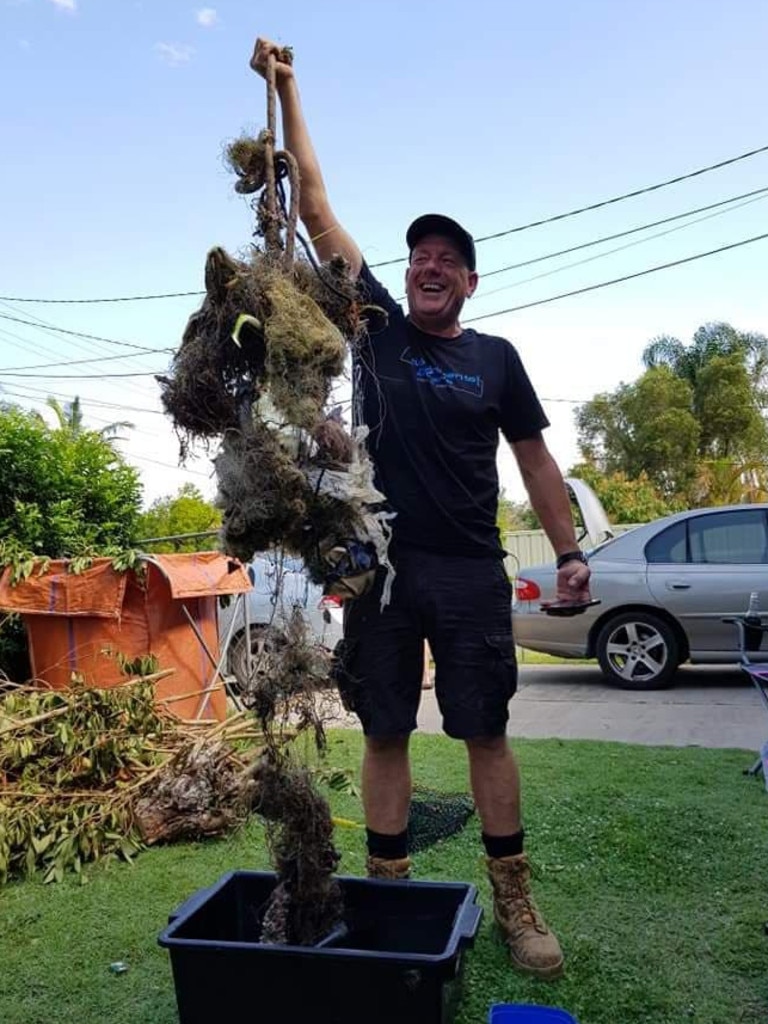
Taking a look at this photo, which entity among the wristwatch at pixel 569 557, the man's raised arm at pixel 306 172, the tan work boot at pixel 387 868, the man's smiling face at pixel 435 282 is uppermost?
the man's raised arm at pixel 306 172

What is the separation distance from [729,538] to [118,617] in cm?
462

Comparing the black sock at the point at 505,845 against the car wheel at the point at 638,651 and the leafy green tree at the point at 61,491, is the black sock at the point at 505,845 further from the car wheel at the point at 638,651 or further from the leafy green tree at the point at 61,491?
the car wheel at the point at 638,651

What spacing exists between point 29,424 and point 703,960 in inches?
168

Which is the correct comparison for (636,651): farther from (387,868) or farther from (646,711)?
(387,868)

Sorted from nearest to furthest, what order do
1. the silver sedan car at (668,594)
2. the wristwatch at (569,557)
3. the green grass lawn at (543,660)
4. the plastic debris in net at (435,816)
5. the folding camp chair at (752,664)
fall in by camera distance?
the wristwatch at (569,557), the folding camp chair at (752,664), the plastic debris in net at (435,816), the silver sedan car at (668,594), the green grass lawn at (543,660)

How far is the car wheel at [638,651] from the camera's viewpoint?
22.4 ft

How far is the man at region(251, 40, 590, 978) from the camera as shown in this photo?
222cm

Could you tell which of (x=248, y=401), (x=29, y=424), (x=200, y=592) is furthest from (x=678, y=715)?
(x=248, y=401)

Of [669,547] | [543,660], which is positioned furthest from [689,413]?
[669,547]

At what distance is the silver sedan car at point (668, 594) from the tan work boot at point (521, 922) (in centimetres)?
479

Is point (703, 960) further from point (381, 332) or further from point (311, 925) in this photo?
point (381, 332)

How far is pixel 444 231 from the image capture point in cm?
233

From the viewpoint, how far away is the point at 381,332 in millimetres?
2334

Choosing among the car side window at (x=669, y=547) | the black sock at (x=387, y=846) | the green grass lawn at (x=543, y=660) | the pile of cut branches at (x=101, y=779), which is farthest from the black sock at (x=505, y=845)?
the green grass lawn at (x=543, y=660)
